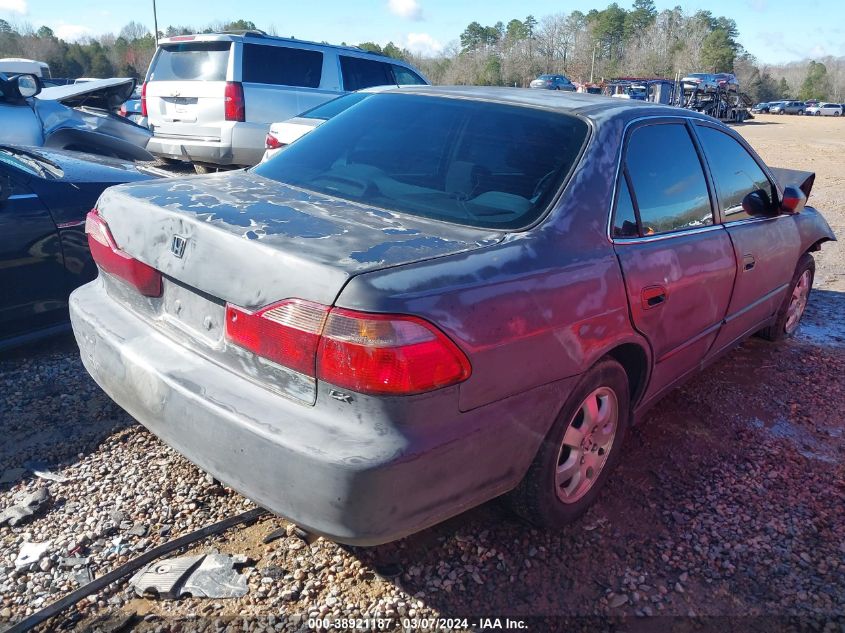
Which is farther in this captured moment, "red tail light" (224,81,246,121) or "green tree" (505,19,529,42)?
"green tree" (505,19,529,42)

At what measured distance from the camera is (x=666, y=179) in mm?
3115

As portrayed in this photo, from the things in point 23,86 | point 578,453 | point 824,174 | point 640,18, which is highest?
point 640,18

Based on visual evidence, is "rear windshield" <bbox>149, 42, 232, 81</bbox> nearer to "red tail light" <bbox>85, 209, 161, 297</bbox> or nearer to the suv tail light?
"red tail light" <bbox>85, 209, 161, 297</bbox>

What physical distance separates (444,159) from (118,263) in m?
1.34

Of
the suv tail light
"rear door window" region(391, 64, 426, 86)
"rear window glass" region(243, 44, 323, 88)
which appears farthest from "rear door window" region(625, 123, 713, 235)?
"rear door window" region(391, 64, 426, 86)

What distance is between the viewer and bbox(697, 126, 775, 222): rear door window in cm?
356

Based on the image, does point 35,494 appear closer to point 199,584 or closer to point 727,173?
point 199,584

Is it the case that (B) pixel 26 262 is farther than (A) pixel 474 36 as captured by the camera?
No

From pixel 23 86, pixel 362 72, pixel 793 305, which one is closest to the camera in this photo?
pixel 793 305

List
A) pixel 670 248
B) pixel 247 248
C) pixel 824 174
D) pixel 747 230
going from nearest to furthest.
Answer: pixel 247 248, pixel 670 248, pixel 747 230, pixel 824 174

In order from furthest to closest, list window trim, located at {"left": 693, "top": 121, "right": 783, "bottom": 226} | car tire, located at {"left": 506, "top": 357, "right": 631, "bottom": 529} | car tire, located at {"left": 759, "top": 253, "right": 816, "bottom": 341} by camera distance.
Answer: car tire, located at {"left": 759, "top": 253, "right": 816, "bottom": 341}, window trim, located at {"left": 693, "top": 121, "right": 783, "bottom": 226}, car tire, located at {"left": 506, "top": 357, "right": 631, "bottom": 529}

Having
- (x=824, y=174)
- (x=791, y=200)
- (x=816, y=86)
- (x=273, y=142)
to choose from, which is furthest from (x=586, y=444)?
(x=816, y=86)

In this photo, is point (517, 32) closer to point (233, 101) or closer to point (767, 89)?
point (767, 89)

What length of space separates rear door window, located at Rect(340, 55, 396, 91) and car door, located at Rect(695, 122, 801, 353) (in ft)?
24.3
